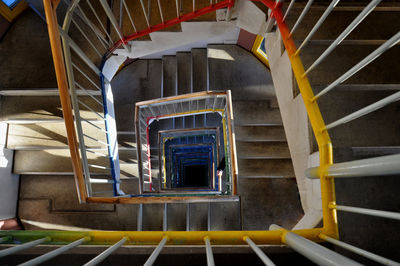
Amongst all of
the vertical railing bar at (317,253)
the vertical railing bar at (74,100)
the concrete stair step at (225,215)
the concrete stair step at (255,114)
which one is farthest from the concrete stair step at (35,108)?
the vertical railing bar at (317,253)

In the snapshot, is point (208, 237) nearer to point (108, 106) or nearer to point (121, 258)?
point (121, 258)

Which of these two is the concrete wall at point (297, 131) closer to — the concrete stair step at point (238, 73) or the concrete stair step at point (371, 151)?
the concrete stair step at point (371, 151)

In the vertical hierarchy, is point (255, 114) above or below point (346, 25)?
below

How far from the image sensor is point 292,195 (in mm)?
4203

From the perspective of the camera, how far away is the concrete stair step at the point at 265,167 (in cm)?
426

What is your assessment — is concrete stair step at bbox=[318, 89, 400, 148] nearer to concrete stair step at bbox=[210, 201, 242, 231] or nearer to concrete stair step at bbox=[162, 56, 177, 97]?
concrete stair step at bbox=[210, 201, 242, 231]

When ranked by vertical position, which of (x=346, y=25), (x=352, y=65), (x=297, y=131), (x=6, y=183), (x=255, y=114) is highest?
(x=346, y=25)

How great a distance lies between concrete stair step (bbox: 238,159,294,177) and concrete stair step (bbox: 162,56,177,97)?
9.09 feet

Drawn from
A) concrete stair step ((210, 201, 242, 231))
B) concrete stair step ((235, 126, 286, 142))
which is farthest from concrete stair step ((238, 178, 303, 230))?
concrete stair step ((210, 201, 242, 231))

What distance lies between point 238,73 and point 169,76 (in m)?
1.86

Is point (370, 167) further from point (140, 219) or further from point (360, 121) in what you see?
point (140, 219)

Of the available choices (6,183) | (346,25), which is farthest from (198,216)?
(6,183)

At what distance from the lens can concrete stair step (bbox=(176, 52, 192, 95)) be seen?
590cm

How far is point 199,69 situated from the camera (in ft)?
19.4
